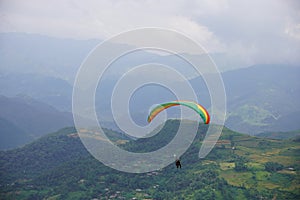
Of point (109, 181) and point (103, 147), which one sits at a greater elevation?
point (103, 147)

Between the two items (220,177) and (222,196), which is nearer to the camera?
(222,196)

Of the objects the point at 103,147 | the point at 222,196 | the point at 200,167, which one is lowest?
the point at 222,196

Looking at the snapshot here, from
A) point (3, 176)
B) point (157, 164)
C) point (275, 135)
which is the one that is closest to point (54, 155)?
point (3, 176)

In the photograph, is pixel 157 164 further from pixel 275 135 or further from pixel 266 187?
pixel 275 135

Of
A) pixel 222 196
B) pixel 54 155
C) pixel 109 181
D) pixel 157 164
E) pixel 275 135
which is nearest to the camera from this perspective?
pixel 222 196

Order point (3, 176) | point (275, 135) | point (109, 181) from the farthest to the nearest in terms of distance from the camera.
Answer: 1. point (275, 135)
2. point (3, 176)
3. point (109, 181)

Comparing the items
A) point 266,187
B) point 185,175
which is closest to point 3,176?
point 185,175
